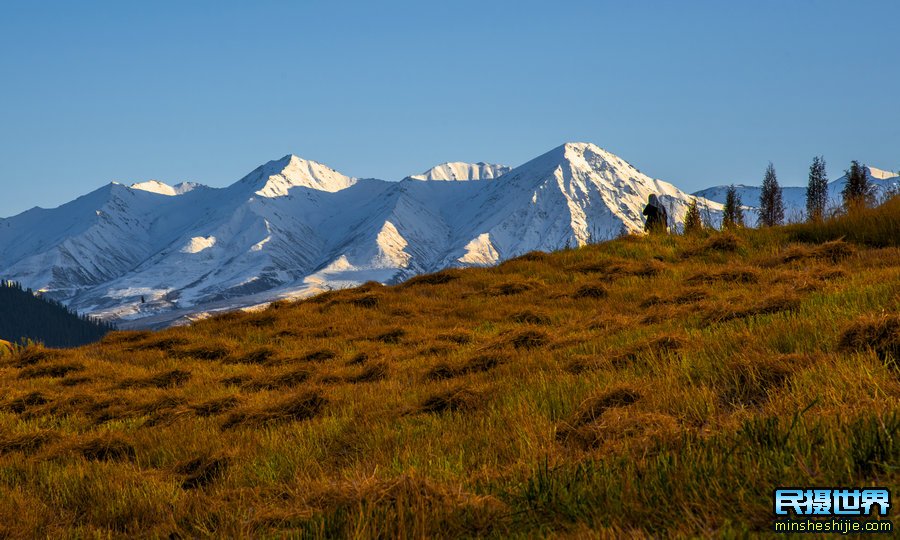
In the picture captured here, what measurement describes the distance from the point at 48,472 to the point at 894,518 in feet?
25.3

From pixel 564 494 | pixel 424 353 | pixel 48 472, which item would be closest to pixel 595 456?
pixel 564 494

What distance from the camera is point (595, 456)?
4973mm

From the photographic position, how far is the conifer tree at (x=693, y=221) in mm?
21875

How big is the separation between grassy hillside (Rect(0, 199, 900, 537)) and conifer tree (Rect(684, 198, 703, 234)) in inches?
204

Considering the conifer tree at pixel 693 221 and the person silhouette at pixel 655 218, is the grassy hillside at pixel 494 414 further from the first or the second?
the person silhouette at pixel 655 218

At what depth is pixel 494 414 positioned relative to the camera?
7117mm

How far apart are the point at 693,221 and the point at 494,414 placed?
17977mm

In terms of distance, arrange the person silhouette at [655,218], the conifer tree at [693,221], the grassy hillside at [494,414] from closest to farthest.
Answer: the grassy hillside at [494,414]
the conifer tree at [693,221]
the person silhouette at [655,218]

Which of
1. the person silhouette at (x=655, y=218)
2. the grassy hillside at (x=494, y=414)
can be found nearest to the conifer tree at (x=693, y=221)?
the person silhouette at (x=655, y=218)

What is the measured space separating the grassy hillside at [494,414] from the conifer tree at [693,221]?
5.17m

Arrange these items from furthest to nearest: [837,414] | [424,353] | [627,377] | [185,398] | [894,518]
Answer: [424,353], [185,398], [627,377], [837,414], [894,518]

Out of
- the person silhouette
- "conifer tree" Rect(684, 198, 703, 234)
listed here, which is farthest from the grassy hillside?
the person silhouette

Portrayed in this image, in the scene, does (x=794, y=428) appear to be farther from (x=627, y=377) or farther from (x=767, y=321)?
(x=767, y=321)

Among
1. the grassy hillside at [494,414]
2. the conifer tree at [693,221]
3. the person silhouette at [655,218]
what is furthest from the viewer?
the person silhouette at [655,218]
